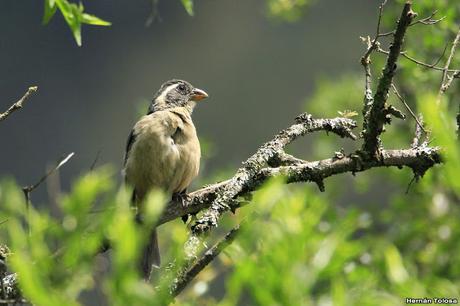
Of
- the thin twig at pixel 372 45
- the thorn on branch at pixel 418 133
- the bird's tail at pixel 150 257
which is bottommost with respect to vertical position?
the bird's tail at pixel 150 257

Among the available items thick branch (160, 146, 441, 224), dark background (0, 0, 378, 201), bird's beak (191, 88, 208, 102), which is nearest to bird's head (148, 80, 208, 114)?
bird's beak (191, 88, 208, 102)

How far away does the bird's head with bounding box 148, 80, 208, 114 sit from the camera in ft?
25.7

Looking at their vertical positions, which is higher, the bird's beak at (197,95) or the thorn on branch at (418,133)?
the bird's beak at (197,95)

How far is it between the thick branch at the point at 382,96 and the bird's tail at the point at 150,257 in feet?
5.48

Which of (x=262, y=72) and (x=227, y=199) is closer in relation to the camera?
(x=227, y=199)

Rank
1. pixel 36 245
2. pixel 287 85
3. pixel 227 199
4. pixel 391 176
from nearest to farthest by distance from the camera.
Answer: pixel 36 245, pixel 227 199, pixel 391 176, pixel 287 85

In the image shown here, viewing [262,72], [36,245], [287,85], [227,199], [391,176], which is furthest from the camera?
[262,72]

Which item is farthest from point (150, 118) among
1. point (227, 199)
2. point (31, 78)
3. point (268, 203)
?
A: point (31, 78)

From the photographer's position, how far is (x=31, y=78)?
97.8ft

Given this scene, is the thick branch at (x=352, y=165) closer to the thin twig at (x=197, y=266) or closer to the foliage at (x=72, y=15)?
the foliage at (x=72, y=15)

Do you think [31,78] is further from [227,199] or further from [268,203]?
[268,203]

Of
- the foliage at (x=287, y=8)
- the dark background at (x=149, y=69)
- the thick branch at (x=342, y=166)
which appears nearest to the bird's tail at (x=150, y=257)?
the thick branch at (x=342, y=166)

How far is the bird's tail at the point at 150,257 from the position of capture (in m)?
5.87

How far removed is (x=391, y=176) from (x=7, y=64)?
→ 2104cm
